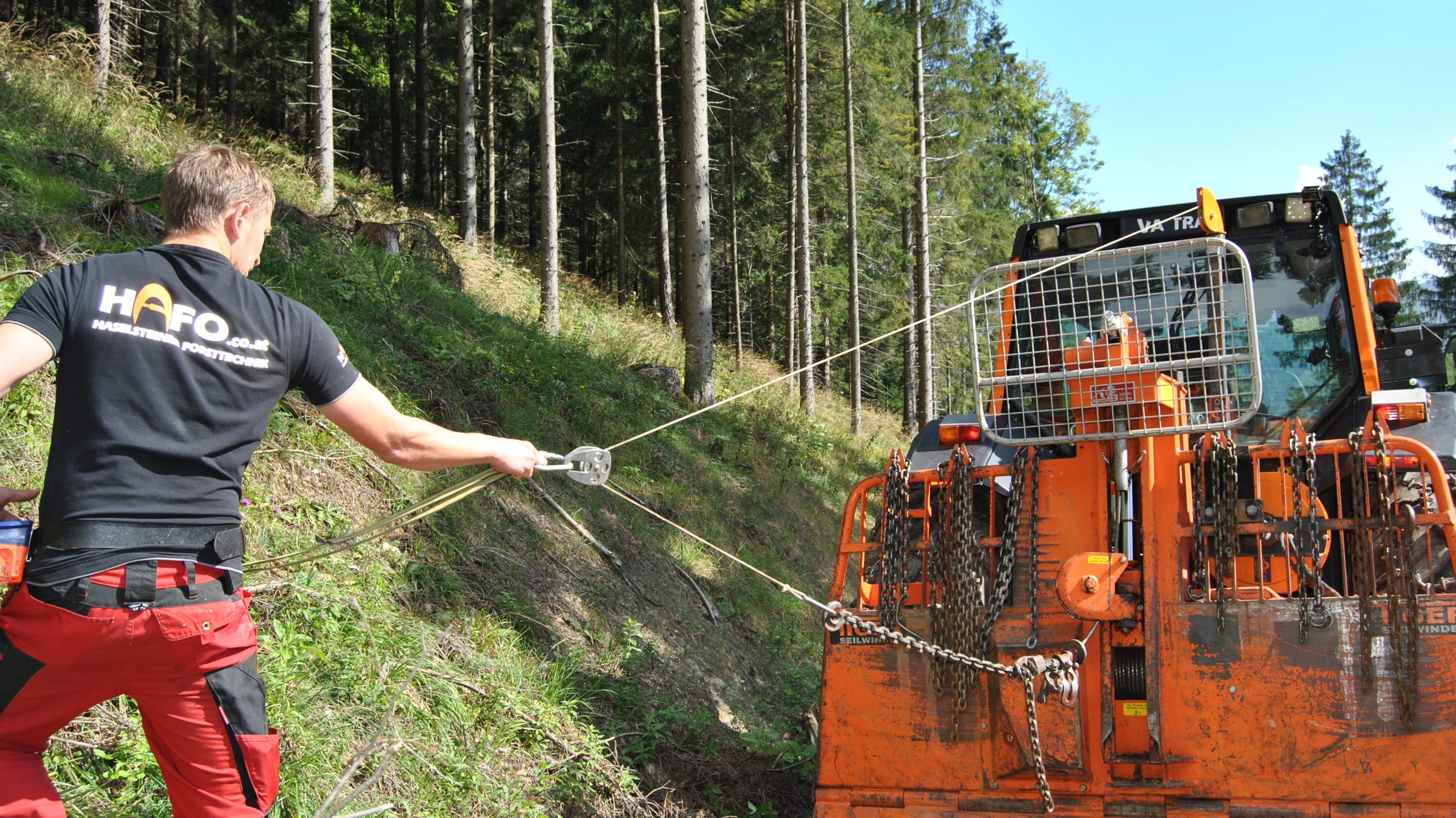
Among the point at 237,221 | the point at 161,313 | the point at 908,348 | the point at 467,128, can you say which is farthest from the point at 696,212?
the point at 908,348

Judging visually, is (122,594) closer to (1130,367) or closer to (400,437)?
(400,437)

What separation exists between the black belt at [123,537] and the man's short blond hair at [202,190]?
772 mm

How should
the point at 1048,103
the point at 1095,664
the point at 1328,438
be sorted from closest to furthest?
1. the point at 1095,664
2. the point at 1328,438
3. the point at 1048,103

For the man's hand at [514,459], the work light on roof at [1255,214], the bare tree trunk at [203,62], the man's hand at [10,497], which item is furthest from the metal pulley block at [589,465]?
the bare tree trunk at [203,62]

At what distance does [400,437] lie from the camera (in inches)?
114

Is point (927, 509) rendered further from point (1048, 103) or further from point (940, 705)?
point (1048, 103)

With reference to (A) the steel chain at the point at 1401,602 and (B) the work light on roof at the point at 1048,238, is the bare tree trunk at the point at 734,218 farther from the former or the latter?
(A) the steel chain at the point at 1401,602

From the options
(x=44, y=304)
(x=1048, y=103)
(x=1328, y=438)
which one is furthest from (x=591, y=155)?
(x=44, y=304)

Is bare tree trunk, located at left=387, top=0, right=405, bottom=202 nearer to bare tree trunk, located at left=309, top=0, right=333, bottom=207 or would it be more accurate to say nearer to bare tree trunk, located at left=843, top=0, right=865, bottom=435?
bare tree trunk, located at left=309, top=0, right=333, bottom=207

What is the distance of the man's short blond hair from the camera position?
2598 mm

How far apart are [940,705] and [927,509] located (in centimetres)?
79

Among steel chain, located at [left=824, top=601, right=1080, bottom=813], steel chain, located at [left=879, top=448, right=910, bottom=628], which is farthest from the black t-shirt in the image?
steel chain, located at [left=879, top=448, right=910, bottom=628]

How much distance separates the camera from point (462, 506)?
6340 mm

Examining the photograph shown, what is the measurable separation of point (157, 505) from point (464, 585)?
3.25 metres
